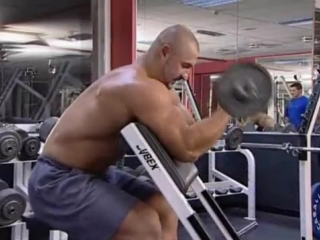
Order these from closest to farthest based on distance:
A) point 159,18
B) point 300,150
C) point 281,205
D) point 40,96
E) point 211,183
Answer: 1. point 300,150
2. point 40,96
3. point 211,183
4. point 281,205
5. point 159,18

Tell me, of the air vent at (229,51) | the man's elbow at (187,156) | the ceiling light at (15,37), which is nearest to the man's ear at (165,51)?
the man's elbow at (187,156)

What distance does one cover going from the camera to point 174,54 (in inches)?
78.5

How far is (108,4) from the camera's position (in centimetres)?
532

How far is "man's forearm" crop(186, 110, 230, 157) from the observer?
1887mm

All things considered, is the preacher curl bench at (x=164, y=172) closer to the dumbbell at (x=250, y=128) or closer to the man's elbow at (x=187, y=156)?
the man's elbow at (x=187, y=156)

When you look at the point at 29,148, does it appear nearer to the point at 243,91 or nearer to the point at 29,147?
the point at 29,147

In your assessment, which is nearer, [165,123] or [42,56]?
[165,123]

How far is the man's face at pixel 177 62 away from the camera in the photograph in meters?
1.99

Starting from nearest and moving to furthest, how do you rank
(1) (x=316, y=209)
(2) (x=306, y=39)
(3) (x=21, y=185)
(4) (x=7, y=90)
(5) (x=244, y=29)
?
(3) (x=21, y=185), (1) (x=316, y=209), (4) (x=7, y=90), (2) (x=306, y=39), (5) (x=244, y=29)

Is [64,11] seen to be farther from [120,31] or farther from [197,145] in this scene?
[197,145]

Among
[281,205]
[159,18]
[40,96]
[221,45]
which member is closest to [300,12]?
[221,45]

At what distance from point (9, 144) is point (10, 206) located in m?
0.45

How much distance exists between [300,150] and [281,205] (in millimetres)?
2571

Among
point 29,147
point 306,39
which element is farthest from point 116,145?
point 306,39
